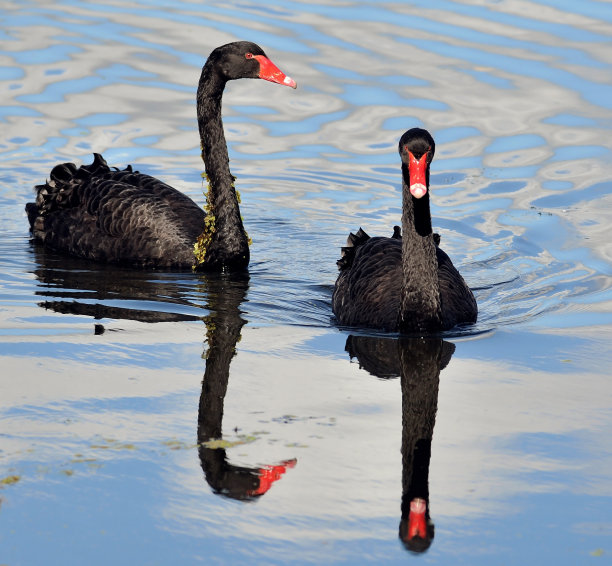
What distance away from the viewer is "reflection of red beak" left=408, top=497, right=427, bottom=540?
4.45 metres

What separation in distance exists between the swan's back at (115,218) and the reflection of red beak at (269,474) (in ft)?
15.5

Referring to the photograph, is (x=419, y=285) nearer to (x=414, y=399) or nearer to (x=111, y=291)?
(x=414, y=399)

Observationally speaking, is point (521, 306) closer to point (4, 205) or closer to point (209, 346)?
point (209, 346)

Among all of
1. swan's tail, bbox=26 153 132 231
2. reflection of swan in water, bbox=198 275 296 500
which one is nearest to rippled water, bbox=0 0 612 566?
reflection of swan in water, bbox=198 275 296 500

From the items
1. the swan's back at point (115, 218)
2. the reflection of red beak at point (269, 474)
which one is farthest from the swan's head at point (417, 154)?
the swan's back at point (115, 218)

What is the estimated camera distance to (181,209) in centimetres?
998

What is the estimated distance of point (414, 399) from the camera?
20.0 feet

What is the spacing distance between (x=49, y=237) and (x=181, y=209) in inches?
51.5

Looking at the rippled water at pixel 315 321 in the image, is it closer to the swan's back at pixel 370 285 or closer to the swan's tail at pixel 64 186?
the swan's back at pixel 370 285

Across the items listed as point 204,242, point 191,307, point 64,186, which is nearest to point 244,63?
point 204,242

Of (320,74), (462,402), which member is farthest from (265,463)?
(320,74)

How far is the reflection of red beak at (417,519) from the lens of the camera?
4453 millimetres

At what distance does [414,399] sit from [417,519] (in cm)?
155

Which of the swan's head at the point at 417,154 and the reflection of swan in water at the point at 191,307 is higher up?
the swan's head at the point at 417,154
